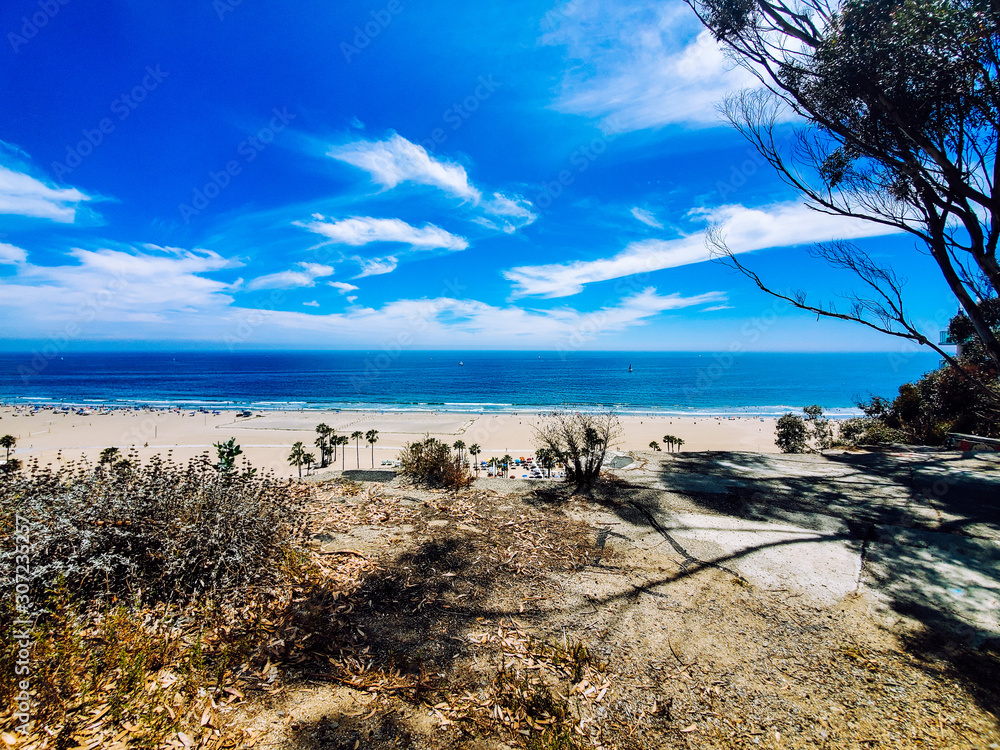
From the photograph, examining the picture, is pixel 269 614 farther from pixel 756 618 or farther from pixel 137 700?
pixel 756 618

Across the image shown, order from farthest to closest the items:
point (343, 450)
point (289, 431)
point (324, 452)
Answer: point (289, 431) < point (343, 450) < point (324, 452)

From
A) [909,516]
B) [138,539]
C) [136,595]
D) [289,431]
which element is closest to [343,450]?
[289,431]

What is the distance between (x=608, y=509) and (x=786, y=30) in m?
7.57

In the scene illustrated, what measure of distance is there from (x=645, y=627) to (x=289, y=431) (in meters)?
45.0

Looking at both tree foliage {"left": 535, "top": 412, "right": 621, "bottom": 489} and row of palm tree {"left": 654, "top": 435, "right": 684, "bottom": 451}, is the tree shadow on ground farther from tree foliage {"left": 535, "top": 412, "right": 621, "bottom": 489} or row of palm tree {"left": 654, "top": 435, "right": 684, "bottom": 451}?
row of palm tree {"left": 654, "top": 435, "right": 684, "bottom": 451}

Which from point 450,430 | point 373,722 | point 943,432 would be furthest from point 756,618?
point 450,430

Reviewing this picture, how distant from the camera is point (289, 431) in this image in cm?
4175

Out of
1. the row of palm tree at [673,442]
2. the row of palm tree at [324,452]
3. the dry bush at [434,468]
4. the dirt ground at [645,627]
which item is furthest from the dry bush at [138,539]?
the row of palm tree at [673,442]

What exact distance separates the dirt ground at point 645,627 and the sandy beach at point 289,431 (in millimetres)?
25108

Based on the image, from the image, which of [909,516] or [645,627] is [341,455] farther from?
[909,516]

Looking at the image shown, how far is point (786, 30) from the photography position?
5984 mm

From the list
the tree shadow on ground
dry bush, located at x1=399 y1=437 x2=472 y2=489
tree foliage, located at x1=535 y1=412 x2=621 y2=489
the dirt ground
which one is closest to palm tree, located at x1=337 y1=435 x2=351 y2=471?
dry bush, located at x1=399 y1=437 x2=472 y2=489

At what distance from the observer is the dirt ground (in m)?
2.36

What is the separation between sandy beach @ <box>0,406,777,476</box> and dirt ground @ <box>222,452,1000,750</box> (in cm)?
2511
